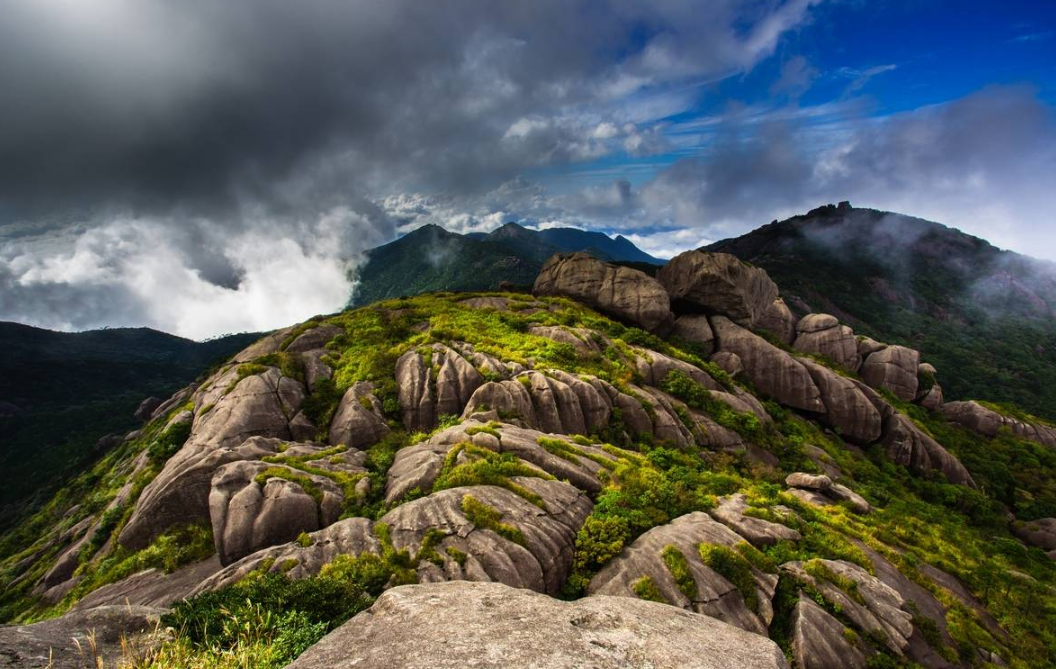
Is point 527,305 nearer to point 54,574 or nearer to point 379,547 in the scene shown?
point 379,547

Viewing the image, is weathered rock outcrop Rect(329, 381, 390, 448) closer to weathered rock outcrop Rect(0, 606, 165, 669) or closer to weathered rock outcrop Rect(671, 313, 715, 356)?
weathered rock outcrop Rect(0, 606, 165, 669)

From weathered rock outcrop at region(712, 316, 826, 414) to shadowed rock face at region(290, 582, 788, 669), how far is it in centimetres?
4480

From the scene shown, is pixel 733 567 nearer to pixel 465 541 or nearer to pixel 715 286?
pixel 465 541

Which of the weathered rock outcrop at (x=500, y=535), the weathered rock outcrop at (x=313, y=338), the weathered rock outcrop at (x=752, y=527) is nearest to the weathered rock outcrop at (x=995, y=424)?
the weathered rock outcrop at (x=752, y=527)

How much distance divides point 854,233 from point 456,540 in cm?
24877

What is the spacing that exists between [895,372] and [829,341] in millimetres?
8765

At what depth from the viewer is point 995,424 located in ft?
169

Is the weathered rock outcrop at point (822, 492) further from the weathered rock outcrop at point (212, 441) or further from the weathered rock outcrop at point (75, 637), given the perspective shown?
the weathered rock outcrop at point (212, 441)

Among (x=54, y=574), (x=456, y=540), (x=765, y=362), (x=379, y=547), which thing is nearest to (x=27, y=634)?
(x=379, y=547)

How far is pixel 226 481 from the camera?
59.1 ft

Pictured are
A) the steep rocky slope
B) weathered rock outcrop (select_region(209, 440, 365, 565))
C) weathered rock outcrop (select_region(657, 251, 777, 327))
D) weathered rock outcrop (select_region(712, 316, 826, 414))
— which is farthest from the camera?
weathered rock outcrop (select_region(657, 251, 777, 327))

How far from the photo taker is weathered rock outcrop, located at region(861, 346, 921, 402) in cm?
5591

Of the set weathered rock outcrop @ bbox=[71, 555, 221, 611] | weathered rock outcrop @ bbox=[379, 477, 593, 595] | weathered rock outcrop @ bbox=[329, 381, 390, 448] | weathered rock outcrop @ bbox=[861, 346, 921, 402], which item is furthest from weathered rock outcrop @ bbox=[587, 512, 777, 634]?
weathered rock outcrop @ bbox=[861, 346, 921, 402]

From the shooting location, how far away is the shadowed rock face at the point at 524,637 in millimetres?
6539
